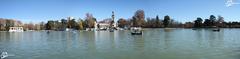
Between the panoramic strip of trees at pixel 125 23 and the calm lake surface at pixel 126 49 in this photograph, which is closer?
the calm lake surface at pixel 126 49

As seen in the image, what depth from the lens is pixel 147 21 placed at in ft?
216

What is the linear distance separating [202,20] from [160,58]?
62.0m

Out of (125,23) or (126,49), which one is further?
(125,23)

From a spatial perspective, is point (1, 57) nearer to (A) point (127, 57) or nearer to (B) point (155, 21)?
(A) point (127, 57)

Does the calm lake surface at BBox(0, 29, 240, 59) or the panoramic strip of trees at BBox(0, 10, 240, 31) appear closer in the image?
the calm lake surface at BBox(0, 29, 240, 59)

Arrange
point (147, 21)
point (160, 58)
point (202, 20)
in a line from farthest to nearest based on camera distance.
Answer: point (202, 20)
point (147, 21)
point (160, 58)

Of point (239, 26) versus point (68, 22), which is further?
point (239, 26)

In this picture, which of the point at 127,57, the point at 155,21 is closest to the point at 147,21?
the point at 155,21

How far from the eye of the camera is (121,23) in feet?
237

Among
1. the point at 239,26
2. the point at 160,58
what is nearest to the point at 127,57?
the point at 160,58

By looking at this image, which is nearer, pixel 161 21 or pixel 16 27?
pixel 16 27

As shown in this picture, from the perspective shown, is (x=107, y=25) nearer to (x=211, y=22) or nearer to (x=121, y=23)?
(x=121, y=23)

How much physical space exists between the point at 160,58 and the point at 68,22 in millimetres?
57817

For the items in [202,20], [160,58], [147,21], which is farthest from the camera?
[202,20]
